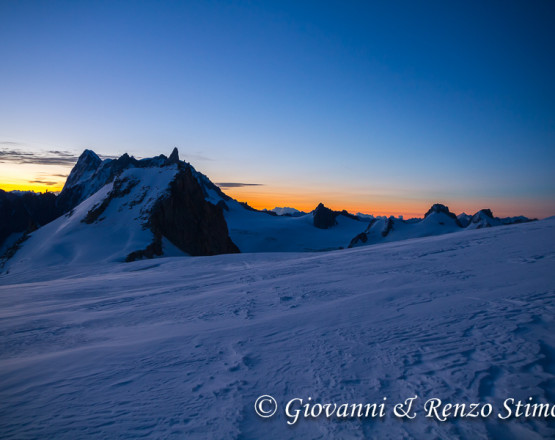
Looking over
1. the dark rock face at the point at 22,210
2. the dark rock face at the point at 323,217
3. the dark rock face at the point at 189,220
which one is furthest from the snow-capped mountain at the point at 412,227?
the dark rock face at the point at 22,210

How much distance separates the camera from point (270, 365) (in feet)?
12.5

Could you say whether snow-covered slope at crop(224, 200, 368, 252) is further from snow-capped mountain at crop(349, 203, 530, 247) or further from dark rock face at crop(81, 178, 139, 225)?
dark rock face at crop(81, 178, 139, 225)

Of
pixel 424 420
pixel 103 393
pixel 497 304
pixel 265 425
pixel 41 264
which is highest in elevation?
pixel 497 304

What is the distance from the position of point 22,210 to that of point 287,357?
90638mm

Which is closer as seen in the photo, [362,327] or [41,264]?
[362,327]

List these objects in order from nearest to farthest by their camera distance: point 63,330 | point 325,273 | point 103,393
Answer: point 103,393 < point 63,330 < point 325,273

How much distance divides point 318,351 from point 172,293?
5890 millimetres

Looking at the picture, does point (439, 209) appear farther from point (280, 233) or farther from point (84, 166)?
point (84, 166)

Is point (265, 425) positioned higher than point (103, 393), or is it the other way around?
point (265, 425)

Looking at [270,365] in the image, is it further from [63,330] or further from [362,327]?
[63,330]

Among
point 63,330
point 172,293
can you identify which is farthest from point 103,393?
point 172,293

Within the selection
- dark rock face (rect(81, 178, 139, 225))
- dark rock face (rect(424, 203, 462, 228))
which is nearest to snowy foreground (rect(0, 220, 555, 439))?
dark rock face (rect(81, 178, 139, 225))

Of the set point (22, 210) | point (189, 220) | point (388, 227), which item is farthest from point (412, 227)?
point (22, 210)

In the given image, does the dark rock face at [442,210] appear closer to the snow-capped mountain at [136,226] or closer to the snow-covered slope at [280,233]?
the snow-covered slope at [280,233]
